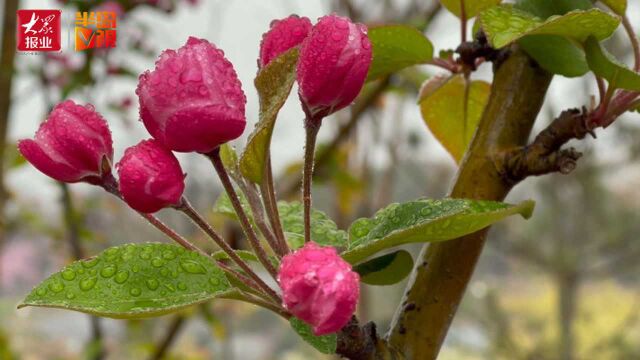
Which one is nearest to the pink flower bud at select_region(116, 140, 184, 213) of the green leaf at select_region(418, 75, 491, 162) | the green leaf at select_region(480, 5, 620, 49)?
the green leaf at select_region(480, 5, 620, 49)

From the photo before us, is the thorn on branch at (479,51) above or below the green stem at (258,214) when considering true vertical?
above

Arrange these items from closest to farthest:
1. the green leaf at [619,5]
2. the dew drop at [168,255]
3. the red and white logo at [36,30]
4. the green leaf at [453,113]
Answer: the dew drop at [168,255], the green leaf at [619,5], the green leaf at [453,113], the red and white logo at [36,30]

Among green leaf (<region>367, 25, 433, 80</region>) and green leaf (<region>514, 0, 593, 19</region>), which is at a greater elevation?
green leaf (<region>514, 0, 593, 19</region>)

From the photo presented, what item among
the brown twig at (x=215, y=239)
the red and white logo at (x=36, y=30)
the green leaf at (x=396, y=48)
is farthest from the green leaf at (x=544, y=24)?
the red and white logo at (x=36, y=30)

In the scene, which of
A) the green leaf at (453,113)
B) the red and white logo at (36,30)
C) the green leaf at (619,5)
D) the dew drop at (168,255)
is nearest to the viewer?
the dew drop at (168,255)

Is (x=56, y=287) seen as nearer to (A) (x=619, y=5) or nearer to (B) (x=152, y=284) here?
(B) (x=152, y=284)

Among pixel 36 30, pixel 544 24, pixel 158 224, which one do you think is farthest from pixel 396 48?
pixel 36 30

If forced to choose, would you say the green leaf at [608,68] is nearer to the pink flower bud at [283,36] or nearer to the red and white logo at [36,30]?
the pink flower bud at [283,36]

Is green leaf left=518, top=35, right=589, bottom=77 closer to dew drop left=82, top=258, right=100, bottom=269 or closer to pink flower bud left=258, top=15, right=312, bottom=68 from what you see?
pink flower bud left=258, top=15, right=312, bottom=68
